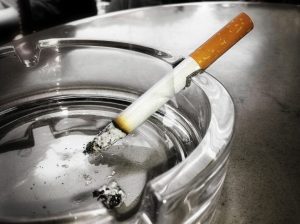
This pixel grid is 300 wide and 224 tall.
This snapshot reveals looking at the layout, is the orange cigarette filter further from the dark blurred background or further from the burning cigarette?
the dark blurred background

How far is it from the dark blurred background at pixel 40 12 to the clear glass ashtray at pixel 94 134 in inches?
37.6

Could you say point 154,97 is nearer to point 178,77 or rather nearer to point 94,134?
point 178,77

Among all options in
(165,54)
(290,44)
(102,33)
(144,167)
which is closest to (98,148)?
(144,167)

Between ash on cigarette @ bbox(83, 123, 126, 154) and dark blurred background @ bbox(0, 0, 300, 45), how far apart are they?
1201mm

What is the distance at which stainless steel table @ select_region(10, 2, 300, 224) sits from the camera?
47 centimetres

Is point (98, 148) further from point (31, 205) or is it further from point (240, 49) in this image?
point (240, 49)

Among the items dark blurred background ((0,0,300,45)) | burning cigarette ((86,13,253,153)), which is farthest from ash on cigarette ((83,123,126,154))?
dark blurred background ((0,0,300,45))

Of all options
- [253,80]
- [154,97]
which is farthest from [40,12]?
[154,97]

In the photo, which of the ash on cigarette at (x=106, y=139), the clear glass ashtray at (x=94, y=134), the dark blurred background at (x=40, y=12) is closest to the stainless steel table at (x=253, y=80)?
the clear glass ashtray at (x=94, y=134)

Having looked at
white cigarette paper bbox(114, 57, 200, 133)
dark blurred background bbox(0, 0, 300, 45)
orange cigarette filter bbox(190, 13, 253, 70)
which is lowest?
dark blurred background bbox(0, 0, 300, 45)

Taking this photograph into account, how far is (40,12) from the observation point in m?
2.00

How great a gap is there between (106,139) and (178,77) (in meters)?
0.15

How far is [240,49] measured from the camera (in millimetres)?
924

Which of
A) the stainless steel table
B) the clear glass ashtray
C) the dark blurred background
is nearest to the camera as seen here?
the clear glass ashtray
